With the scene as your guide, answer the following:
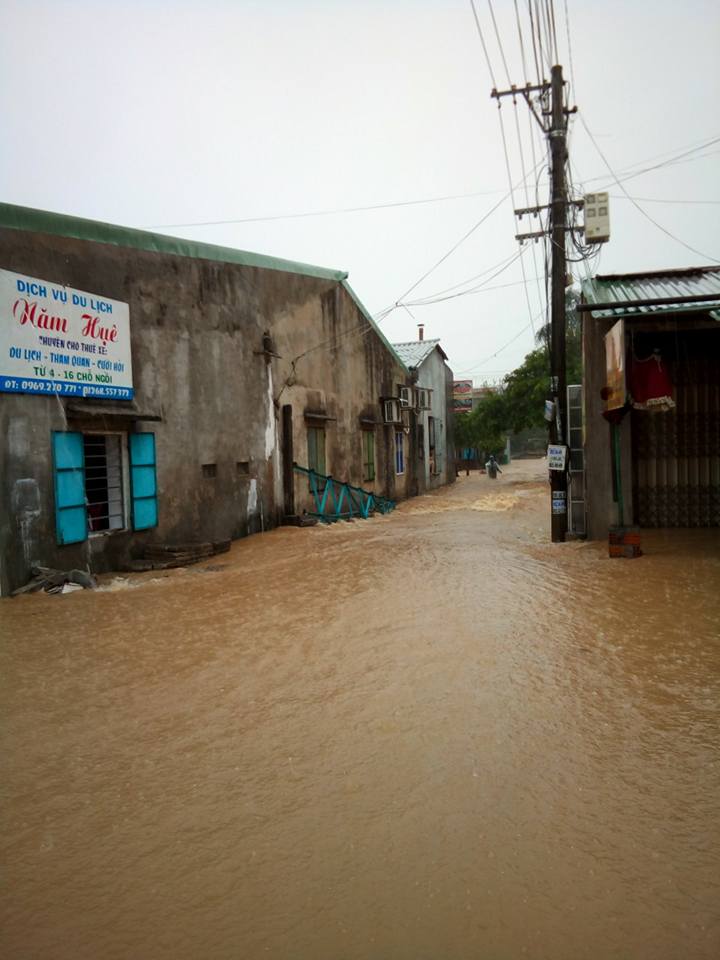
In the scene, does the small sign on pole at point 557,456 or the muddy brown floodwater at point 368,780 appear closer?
the muddy brown floodwater at point 368,780

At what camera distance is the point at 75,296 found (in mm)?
9555

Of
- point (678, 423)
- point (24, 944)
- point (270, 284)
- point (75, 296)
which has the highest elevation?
point (270, 284)

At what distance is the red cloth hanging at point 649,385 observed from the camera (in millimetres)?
9211

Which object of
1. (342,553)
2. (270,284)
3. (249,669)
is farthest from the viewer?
(270,284)

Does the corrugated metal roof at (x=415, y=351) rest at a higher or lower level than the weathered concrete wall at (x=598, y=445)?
higher

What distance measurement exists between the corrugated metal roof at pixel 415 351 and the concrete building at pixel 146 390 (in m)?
9.90

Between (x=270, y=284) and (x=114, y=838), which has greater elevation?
(x=270, y=284)

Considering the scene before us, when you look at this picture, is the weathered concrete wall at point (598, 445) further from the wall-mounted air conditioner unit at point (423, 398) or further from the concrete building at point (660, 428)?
the wall-mounted air conditioner unit at point (423, 398)

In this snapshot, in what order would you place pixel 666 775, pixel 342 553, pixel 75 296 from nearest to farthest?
pixel 666 775 < pixel 75 296 < pixel 342 553

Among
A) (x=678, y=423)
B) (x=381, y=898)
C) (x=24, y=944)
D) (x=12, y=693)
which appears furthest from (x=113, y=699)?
(x=678, y=423)

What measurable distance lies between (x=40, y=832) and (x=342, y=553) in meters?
8.11

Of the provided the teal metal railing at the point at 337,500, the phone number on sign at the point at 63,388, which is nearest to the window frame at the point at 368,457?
the teal metal railing at the point at 337,500

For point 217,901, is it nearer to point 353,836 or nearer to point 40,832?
point 353,836

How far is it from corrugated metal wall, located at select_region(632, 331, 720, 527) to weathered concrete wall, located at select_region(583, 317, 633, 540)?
344 mm
